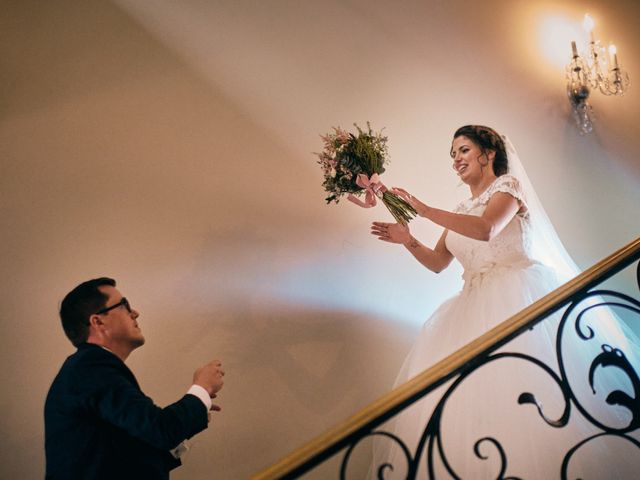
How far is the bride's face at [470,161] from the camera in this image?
3361mm

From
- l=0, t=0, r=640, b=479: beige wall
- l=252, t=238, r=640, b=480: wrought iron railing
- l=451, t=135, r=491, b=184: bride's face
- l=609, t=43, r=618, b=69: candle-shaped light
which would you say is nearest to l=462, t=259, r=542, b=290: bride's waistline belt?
l=451, t=135, r=491, b=184: bride's face

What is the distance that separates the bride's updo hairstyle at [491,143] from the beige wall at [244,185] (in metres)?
0.75

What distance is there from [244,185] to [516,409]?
2.15m

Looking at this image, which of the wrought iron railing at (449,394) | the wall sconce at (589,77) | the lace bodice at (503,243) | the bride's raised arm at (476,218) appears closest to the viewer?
the wrought iron railing at (449,394)

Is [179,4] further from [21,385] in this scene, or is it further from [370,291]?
[21,385]

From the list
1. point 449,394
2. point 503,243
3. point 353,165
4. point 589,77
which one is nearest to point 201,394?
point 449,394

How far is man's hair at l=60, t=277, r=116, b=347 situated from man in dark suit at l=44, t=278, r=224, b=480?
0.12 m

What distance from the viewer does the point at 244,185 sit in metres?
3.63

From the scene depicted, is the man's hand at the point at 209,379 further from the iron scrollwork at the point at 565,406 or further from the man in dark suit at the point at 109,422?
the iron scrollwork at the point at 565,406

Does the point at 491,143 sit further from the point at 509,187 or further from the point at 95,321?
the point at 95,321

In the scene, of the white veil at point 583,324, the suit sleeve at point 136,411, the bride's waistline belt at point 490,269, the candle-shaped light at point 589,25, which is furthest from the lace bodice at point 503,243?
the candle-shaped light at point 589,25

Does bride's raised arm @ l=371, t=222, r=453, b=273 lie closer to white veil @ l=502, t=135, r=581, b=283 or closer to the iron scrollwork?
white veil @ l=502, t=135, r=581, b=283

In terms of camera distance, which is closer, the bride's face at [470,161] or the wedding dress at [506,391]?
the wedding dress at [506,391]

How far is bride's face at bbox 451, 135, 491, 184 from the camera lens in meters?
3.36
